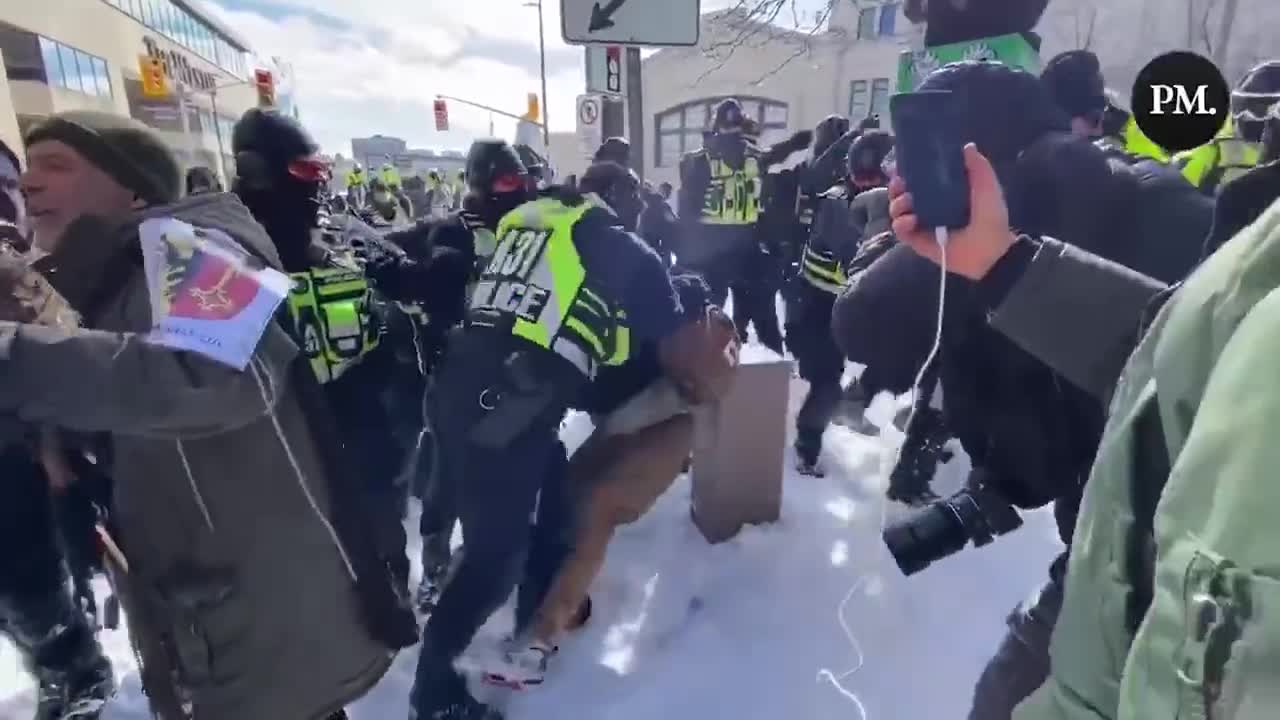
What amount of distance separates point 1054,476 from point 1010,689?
0.51 meters

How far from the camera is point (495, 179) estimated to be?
3.23 meters

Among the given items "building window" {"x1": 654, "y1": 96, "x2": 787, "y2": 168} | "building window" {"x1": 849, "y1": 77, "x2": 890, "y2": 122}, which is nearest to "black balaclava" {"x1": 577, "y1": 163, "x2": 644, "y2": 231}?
"building window" {"x1": 849, "y1": 77, "x2": 890, "y2": 122}

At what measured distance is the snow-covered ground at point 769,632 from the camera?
8.66 ft

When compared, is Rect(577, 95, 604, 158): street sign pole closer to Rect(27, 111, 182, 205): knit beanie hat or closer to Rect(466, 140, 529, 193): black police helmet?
Rect(466, 140, 529, 193): black police helmet

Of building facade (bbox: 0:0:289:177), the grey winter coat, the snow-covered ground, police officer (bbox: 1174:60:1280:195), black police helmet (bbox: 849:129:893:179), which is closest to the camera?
the grey winter coat

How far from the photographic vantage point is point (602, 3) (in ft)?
11.5

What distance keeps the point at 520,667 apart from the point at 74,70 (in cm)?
3375

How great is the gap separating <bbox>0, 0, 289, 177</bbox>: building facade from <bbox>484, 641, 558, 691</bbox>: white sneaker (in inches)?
447

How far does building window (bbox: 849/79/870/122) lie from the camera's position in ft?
71.0

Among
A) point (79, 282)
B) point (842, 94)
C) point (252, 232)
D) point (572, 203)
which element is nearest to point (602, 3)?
point (572, 203)

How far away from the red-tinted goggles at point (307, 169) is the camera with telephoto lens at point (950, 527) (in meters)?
2.19

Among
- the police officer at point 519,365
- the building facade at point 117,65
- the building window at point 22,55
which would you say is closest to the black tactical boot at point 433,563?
the police officer at point 519,365

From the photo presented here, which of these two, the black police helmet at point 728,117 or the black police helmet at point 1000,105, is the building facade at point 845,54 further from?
the black police helmet at point 1000,105

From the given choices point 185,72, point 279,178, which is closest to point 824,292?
point 279,178
